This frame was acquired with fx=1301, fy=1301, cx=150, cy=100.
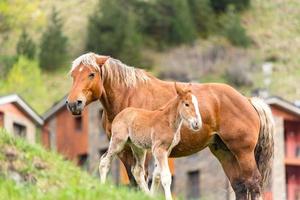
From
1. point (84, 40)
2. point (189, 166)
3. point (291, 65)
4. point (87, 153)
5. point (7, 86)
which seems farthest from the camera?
point (84, 40)

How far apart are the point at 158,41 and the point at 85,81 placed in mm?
101241

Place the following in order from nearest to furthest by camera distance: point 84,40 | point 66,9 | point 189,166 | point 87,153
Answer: point 189,166
point 87,153
point 84,40
point 66,9

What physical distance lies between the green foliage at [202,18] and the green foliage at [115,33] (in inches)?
233

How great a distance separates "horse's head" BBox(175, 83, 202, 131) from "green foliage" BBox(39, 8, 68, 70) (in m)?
92.0

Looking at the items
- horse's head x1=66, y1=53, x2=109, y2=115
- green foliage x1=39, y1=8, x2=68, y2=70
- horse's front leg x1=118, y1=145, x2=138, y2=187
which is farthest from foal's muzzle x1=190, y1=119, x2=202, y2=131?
green foliage x1=39, y1=8, x2=68, y2=70

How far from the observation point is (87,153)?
264 feet

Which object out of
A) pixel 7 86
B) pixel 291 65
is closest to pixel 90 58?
pixel 7 86

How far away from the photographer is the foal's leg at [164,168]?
704 inches

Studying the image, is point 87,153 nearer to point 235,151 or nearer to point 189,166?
point 189,166

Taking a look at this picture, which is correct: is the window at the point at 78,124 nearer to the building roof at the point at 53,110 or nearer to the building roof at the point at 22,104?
the building roof at the point at 53,110

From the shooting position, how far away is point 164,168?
59.4ft

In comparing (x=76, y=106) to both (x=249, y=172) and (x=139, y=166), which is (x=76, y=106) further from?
(x=249, y=172)

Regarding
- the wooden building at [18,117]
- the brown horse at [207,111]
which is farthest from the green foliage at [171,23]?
the brown horse at [207,111]

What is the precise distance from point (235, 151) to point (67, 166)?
477cm
